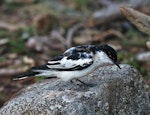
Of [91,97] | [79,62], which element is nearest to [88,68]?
[79,62]

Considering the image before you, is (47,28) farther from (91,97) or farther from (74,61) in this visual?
(91,97)

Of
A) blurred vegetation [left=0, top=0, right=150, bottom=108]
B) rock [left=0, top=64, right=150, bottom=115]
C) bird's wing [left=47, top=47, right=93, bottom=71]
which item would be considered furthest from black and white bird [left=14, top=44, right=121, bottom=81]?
blurred vegetation [left=0, top=0, right=150, bottom=108]

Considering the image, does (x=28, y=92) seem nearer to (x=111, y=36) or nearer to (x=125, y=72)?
(x=125, y=72)

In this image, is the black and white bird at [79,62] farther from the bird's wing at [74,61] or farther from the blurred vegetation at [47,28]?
the blurred vegetation at [47,28]

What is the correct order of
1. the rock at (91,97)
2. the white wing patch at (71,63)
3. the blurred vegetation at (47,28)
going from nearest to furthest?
the rock at (91,97), the white wing patch at (71,63), the blurred vegetation at (47,28)

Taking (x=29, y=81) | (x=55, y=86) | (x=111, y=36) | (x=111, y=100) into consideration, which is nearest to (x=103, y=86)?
(x=111, y=100)

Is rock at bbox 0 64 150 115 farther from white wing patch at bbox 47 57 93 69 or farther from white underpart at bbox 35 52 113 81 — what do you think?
white wing patch at bbox 47 57 93 69

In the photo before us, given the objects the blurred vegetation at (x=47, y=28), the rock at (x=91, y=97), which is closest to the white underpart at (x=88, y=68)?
the rock at (x=91, y=97)
